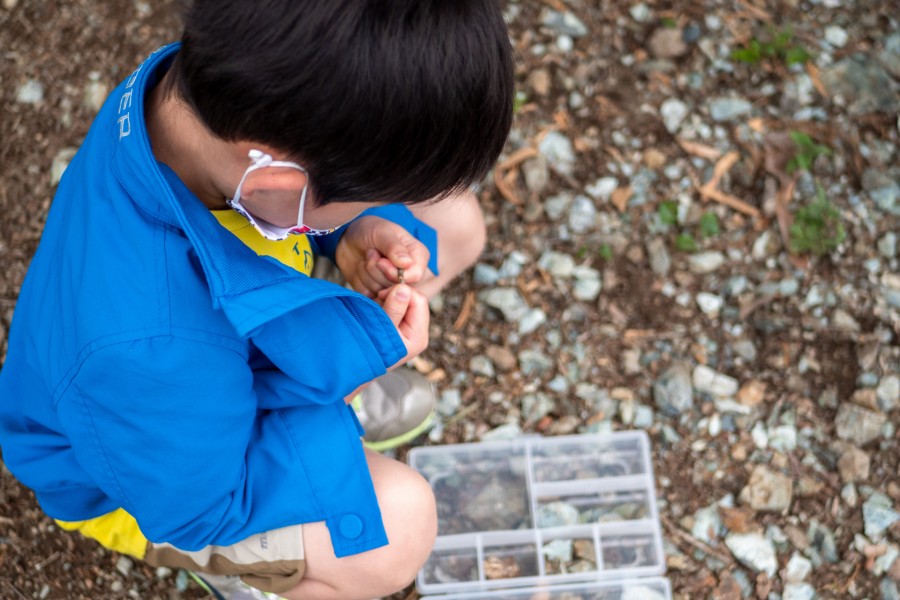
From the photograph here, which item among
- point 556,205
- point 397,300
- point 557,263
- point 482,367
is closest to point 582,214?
point 556,205

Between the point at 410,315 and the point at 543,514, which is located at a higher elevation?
the point at 410,315

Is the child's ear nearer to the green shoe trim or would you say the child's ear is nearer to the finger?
the finger

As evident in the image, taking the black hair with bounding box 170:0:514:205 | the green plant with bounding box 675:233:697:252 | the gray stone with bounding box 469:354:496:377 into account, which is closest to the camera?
the black hair with bounding box 170:0:514:205

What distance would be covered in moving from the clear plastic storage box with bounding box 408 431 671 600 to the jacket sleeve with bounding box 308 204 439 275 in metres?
0.66

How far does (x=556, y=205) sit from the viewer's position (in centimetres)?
236

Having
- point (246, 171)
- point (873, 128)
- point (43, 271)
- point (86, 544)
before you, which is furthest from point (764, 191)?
point (86, 544)

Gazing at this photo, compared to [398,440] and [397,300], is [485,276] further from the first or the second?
[397,300]

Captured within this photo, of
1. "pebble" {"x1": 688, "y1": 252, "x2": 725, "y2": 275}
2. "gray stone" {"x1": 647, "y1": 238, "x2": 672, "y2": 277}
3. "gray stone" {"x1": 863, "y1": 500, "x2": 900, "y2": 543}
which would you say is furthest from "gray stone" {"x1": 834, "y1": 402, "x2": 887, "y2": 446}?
"gray stone" {"x1": 647, "y1": 238, "x2": 672, "y2": 277}

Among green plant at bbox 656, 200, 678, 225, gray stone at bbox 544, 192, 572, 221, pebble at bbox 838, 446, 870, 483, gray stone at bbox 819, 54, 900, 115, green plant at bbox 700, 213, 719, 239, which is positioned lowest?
pebble at bbox 838, 446, 870, 483

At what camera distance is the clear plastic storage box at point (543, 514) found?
1948 mm

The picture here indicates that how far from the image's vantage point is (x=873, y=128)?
7.84ft

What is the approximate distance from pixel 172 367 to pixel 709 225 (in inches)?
72.6

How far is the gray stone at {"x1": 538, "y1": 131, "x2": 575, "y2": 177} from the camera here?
2.40 meters

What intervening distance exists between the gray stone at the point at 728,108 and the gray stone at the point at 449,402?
4.50ft
